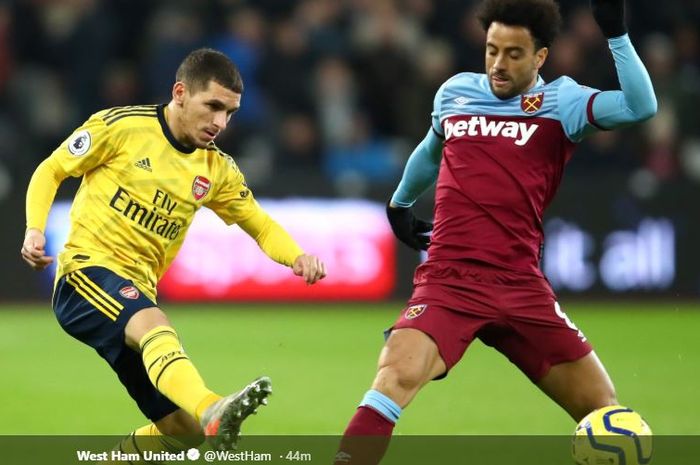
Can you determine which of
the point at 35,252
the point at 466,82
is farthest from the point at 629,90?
the point at 35,252

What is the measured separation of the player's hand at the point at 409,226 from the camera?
253 inches

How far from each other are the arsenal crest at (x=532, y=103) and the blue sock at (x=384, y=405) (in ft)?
4.51

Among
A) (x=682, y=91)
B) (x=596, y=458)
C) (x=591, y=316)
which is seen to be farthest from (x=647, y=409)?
(x=682, y=91)

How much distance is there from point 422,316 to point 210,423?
101 centimetres

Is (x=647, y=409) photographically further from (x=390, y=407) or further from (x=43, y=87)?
(x=43, y=87)

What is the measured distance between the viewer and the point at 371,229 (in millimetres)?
14180

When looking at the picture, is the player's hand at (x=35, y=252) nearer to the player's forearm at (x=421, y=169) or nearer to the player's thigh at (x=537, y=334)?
the player's forearm at (x=421, y=169)

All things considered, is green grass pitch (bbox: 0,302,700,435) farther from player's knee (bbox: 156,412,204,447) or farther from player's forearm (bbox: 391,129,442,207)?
player's forearm (bbox: 391,129,442,207)

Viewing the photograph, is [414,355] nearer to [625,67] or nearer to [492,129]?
[492,129]

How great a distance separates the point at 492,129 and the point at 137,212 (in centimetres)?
159

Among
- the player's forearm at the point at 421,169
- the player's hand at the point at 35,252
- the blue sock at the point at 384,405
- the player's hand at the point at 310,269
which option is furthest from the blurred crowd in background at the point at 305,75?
the blue sock at the point at 384,405

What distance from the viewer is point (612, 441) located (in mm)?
5281

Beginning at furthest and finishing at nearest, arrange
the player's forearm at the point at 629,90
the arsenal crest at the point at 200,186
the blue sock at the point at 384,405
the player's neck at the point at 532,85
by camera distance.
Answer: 1. the arsenal crest at the point at 200,186
2. the player's neck at the point at 532,85
3. the player's forearm at the point at 629,90
4. the blue sock at the point at 384,405

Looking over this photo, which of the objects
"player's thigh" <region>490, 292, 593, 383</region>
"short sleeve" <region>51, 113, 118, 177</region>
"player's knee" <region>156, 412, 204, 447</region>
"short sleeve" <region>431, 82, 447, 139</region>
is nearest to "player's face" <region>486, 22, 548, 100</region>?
"short sleeve" <region>431, 82, 447, 139</region>
